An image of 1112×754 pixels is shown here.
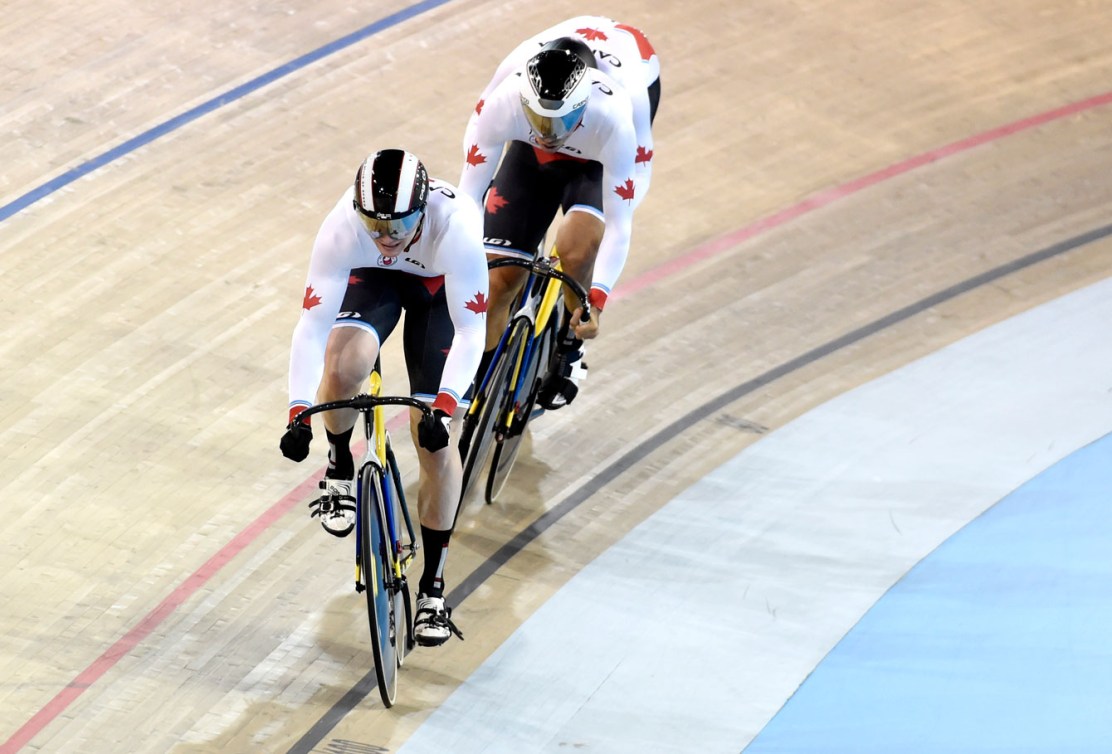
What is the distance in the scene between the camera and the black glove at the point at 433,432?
355 cm

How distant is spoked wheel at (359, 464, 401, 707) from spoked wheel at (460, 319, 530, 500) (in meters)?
0.74

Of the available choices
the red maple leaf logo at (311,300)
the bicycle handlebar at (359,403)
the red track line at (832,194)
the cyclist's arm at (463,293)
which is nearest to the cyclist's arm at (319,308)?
the red maple leaf logo at (311,300)

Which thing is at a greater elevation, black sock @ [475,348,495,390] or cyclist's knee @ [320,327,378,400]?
cyclist's knee @ [320,327,378,400]

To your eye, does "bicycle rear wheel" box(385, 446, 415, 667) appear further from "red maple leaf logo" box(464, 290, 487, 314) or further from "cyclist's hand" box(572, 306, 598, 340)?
"cyclist's hand" box(572, 306, 598, 340)

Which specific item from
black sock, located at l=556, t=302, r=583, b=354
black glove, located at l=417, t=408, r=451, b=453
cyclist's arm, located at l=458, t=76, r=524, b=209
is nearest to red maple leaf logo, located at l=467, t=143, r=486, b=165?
cyclist's arm, located at l=458, t=76, r=524, b=209

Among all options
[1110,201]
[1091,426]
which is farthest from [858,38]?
[1091,426]

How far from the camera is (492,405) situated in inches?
177

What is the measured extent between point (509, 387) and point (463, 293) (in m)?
0.80

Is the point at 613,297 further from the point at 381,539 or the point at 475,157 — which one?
the point at 381,539

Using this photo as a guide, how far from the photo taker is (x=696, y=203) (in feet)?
20.2

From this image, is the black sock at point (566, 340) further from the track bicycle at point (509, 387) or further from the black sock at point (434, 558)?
the black sock at point (434, 558)

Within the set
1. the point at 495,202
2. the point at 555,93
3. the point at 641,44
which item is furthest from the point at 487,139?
the point at 641,44

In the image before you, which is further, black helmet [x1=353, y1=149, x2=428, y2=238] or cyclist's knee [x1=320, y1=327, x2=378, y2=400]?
cyclist's knee [x1=320, y1=327, x2=378, y2=400]

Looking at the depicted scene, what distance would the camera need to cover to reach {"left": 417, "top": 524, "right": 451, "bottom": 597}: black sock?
3.97 m
